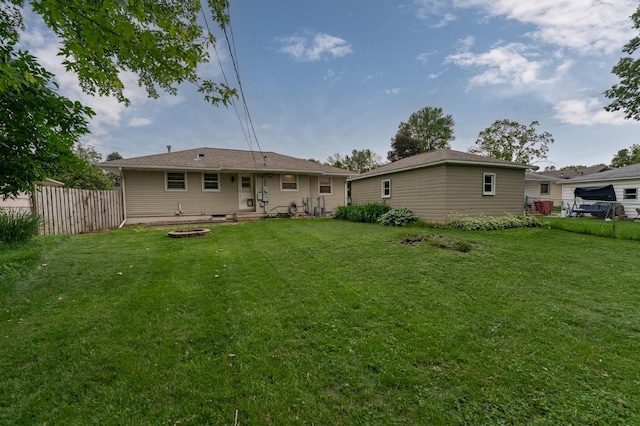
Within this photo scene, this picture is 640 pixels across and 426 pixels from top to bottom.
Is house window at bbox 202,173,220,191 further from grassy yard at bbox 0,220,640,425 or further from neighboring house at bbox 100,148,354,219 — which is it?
grassy yard at bbox 0,220,640,425

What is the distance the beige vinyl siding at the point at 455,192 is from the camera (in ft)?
34.8

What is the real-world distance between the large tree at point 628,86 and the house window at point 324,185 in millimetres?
18892

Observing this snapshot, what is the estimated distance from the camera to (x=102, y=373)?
6.57ft

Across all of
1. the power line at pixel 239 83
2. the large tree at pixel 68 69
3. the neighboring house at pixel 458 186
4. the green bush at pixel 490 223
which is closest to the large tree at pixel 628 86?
the neighboring house at pixel 458 186

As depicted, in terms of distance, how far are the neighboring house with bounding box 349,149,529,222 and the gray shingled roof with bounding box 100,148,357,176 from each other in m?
4.86

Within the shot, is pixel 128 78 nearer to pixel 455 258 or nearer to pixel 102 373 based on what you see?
pixel 102 373

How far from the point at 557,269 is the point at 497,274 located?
1281mm

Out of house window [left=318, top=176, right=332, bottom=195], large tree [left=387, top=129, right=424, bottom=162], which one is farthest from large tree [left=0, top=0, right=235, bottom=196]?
large tree [left=387, top=129, right=424, bottom=162]

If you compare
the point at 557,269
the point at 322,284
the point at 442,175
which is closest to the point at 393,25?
the point at 442,175

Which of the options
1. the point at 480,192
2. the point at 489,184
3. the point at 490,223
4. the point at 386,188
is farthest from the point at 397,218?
the point at 489,184

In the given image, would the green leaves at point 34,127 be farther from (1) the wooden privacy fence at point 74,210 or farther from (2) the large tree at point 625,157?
(2) the large tree at point 625,157

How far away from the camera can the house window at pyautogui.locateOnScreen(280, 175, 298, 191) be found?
1491cm

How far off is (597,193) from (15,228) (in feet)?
85.0

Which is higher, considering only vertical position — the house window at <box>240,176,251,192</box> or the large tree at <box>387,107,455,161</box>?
the large tree at <box>387,107,455,161</box>
